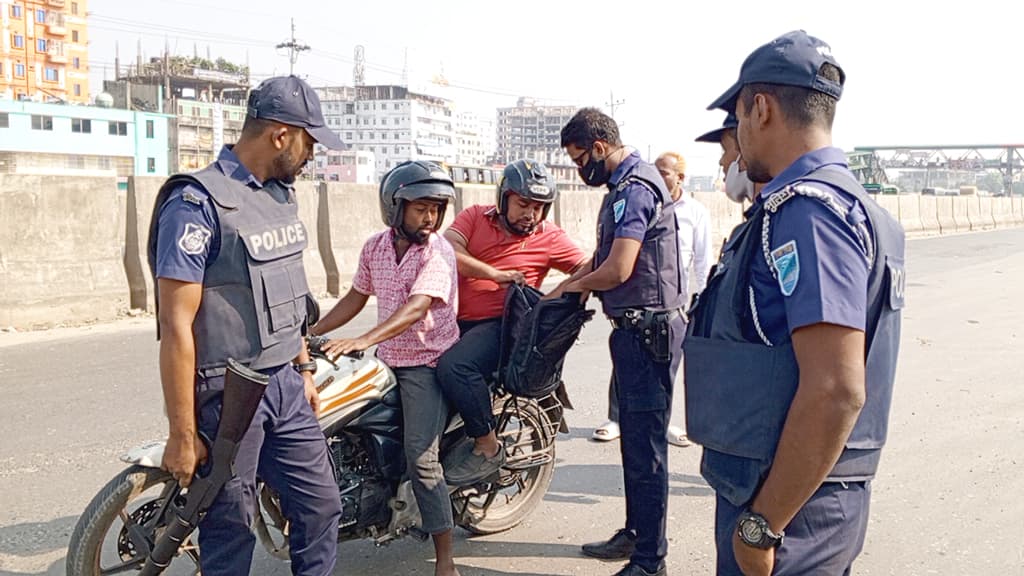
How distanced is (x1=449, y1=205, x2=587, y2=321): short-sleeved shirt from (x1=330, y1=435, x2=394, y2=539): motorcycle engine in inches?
35.2

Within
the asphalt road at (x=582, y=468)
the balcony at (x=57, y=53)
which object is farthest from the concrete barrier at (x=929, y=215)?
the balcony at (x=57, y=53)

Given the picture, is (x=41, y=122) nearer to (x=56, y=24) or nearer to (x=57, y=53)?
(x=57, y=53)

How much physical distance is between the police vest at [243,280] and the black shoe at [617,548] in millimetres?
1943

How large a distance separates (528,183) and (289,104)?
5.07 feet

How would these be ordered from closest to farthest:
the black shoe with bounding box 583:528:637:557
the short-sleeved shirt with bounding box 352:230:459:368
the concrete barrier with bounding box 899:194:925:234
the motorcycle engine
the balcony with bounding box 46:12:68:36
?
the motorcycle engine → the short-sleeved shirt with bounding box 352:230:459:368 → the black shoe with bounding box 583:528:637:557 → the concrete barrier with bounding box 899:194:925:234 → the balcony with bounding box 46:12:68:36

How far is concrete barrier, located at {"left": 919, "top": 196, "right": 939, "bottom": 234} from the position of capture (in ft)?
106

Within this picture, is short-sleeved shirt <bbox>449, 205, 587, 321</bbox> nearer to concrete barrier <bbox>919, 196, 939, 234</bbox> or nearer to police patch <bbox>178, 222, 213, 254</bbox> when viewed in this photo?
police patch <bbox>178, 222, 213, 254</bbox>

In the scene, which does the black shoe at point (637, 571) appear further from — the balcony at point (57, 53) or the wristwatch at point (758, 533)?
the balcony at point (57, 53)

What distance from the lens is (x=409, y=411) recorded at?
387 cm

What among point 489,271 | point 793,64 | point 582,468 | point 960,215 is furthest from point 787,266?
point 960,215

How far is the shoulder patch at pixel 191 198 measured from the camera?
284 centimetres

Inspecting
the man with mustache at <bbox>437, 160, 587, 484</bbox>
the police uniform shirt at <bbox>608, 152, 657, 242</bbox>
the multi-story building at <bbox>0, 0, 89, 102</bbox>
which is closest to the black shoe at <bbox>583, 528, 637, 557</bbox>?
the man with mustache at <bbox>437, 160, 587, 484</bbox>

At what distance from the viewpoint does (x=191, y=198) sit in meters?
2.84

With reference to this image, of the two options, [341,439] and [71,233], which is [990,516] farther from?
[71,233]
